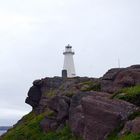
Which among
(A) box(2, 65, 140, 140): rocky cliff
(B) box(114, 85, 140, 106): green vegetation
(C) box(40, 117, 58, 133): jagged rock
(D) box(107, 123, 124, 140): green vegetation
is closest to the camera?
(D) box(107, 123, 124, 140): green vegetation

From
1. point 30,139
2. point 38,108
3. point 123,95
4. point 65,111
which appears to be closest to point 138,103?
point 123,95

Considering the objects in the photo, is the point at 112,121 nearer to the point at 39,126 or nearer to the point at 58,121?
the point at 58,121

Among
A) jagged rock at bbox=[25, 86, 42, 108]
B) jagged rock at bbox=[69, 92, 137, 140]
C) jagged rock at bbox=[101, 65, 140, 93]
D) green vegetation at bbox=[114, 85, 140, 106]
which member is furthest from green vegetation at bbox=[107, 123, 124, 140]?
jagged rock at bbox=[25, 86, 42, 108]

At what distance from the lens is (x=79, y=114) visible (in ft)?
129

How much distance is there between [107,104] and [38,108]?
35.0 m

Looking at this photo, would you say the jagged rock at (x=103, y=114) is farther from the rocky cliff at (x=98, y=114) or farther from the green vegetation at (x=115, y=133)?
the green vegetation at (x=115, y=133)

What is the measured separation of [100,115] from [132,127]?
3.96 meters

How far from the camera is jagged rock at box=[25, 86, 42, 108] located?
72.6 m

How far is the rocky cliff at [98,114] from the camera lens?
33.7 meters

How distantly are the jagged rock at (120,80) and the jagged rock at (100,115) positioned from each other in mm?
2714

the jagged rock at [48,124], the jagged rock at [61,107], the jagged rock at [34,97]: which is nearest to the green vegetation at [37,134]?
the jagged rock at [48,124]

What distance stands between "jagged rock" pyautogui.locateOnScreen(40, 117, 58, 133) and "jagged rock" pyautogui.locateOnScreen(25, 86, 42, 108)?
78.6ft

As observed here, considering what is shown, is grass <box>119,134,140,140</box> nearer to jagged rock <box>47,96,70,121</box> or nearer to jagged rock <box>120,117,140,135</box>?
jagged rock <box>120,117,140,135</box>

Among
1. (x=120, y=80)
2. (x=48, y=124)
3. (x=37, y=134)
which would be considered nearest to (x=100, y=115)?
(x=120, y=80)
